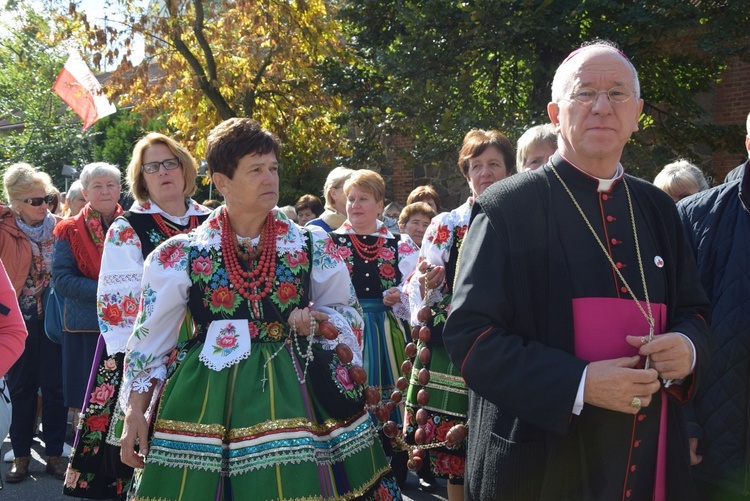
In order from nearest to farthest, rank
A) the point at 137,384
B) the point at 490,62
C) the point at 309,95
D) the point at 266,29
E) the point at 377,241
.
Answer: the point at 137,384, the point at 377,241, the point at 490,62, the point at 266,29, the point at 309,95

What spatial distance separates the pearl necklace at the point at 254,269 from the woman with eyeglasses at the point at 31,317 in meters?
3.29

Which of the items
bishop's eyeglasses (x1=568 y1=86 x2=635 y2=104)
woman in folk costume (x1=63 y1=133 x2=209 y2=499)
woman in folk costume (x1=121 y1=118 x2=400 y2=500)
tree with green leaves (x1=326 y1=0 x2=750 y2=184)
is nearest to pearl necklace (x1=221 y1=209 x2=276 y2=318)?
woman in folk costume (x1=121 y1=118 x2=400 y2=500)

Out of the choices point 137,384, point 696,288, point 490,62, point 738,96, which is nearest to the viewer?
point 696,288

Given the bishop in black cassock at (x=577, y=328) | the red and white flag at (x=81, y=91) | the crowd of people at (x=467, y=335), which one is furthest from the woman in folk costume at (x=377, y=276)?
the red and white flag at (x=81, y=91)

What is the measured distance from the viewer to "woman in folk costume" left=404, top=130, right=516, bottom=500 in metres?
4.40

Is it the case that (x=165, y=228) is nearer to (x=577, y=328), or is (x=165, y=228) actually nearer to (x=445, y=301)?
(x=445, y=301)

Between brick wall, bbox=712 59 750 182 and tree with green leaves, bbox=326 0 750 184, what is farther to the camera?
brick wall, bbox=712 59 750 182

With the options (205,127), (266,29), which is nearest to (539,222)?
(266,29)

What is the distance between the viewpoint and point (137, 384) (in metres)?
3.20

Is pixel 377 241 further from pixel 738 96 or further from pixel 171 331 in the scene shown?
pixel 738 96

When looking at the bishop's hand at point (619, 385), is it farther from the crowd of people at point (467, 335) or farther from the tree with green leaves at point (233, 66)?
the tree with green leaves at point (233, 66)

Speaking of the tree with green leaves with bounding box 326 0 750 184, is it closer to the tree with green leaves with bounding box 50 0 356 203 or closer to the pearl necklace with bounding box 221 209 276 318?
the tree with green leaves with bounding box 50 0 356 203

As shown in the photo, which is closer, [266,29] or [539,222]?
[539,222]

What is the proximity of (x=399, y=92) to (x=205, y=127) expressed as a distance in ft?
20.8
